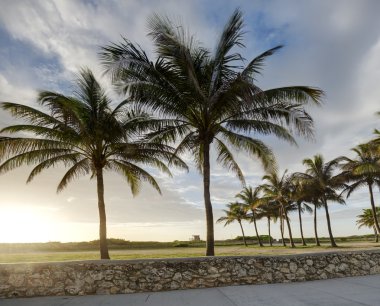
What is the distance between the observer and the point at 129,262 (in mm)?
8359

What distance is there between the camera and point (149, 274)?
8.30 metres

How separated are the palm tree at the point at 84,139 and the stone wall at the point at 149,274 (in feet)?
19.7

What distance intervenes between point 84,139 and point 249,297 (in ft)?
32.5

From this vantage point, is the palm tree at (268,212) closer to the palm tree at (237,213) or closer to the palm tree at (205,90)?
the palm tree at (237,213)

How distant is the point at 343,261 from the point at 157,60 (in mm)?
9106

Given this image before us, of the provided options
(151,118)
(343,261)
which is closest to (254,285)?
(343,261)

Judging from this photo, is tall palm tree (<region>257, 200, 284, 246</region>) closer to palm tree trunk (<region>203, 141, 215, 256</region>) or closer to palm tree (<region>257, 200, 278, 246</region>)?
palm tree (<region>257, 200, 278, 246</region>)

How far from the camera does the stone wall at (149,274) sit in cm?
795

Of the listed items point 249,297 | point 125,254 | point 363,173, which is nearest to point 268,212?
point 363,173

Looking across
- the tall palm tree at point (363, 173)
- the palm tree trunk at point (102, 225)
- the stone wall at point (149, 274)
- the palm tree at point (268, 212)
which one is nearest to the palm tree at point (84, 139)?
the palm tree trunk at point (102, 225)

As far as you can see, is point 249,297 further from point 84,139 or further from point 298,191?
point 298,191

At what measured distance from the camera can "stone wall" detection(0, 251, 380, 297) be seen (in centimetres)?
795

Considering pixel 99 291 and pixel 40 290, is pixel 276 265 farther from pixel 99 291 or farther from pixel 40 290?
pixel 40 290

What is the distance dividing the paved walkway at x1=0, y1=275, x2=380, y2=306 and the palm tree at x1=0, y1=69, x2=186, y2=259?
6.93m
